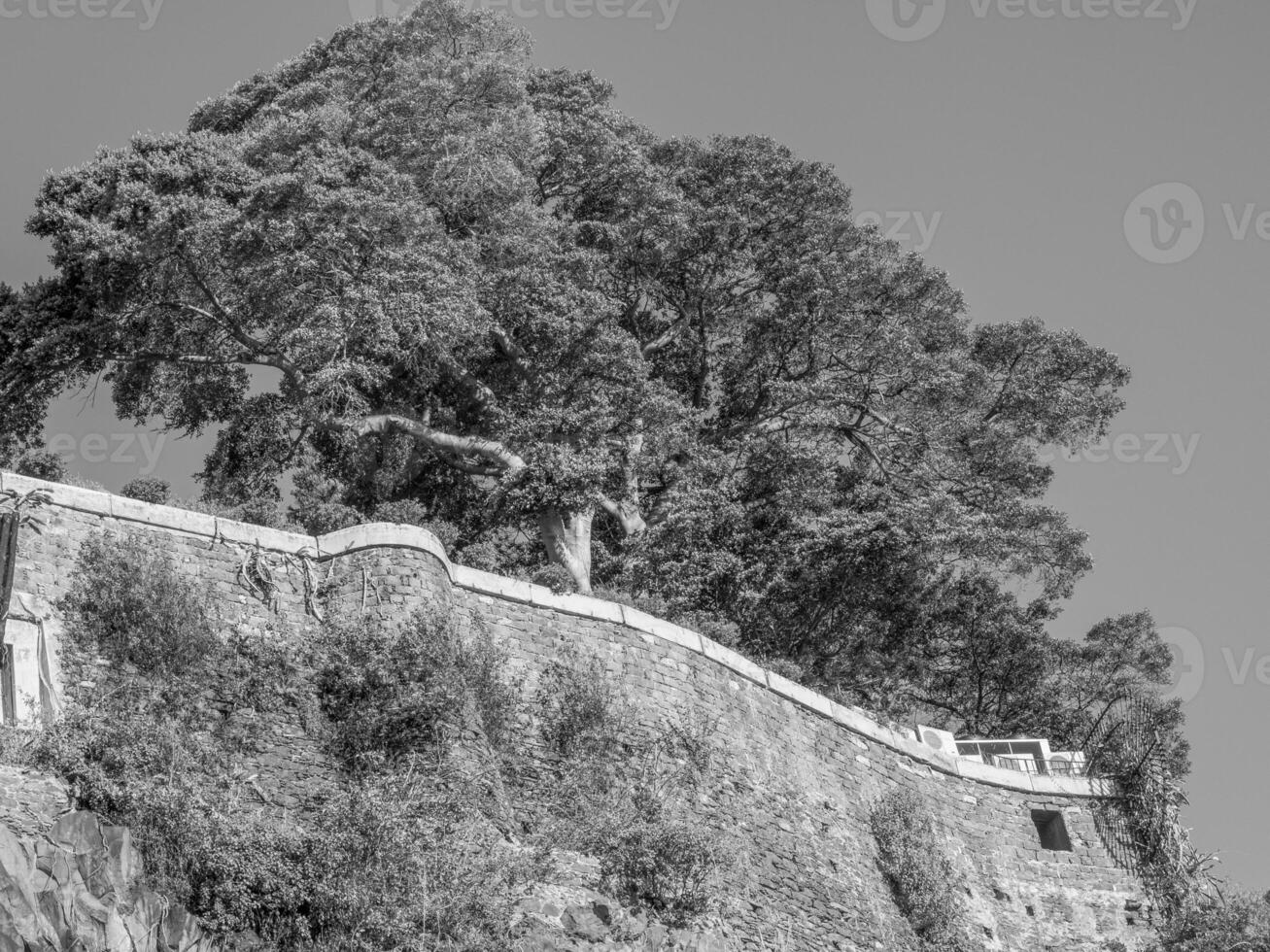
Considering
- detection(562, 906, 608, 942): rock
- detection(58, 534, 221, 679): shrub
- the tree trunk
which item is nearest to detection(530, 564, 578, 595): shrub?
detection(58, 534, 221, 679): shrub

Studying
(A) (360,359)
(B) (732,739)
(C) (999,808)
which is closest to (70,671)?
(B) (732,739)

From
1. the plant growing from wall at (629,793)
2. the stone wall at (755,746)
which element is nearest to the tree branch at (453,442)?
the stone wall at (755,746)

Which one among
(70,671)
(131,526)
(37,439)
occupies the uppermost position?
(37,439)

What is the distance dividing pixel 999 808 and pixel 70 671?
14.4 meters

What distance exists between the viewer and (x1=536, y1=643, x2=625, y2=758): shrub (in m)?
20.3

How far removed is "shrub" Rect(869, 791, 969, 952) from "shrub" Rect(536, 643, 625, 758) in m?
4.54

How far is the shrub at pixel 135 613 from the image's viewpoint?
1755 cm

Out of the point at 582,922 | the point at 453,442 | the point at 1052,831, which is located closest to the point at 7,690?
the point at 582,922

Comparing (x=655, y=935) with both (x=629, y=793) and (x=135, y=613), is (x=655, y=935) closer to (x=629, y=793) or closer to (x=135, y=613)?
(x=629, y=793)

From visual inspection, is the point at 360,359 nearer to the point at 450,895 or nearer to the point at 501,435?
the point at 501,435

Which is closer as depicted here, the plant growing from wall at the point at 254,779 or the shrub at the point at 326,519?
the plant growing from wall at the point at 254,779

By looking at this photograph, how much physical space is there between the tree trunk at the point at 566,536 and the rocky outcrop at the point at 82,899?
1383 cm

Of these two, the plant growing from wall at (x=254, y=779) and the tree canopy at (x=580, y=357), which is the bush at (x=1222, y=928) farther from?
the plant growing from wall at (x=254, y=779)

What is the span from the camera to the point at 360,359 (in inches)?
1065
